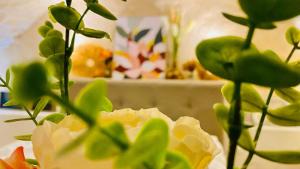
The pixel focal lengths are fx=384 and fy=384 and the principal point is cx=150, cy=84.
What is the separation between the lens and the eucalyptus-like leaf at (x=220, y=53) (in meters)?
0.21

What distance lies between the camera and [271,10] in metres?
0.19

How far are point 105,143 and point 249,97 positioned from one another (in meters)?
0.13

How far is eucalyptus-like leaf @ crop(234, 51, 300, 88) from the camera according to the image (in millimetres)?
181

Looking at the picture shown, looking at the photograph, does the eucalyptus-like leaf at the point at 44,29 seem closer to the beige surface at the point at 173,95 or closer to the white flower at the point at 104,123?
the white flower at the point at 104,123

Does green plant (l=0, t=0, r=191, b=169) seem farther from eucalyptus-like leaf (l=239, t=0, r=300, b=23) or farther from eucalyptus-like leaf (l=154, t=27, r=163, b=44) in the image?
eucalyptus-like leaf (l=154, t=27, r=163, b=44)

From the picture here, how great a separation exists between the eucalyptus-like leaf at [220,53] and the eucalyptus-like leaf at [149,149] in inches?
2.0

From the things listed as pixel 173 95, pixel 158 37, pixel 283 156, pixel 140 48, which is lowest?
pixel 173 95

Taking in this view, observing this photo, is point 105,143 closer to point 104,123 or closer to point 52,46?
point 104,123

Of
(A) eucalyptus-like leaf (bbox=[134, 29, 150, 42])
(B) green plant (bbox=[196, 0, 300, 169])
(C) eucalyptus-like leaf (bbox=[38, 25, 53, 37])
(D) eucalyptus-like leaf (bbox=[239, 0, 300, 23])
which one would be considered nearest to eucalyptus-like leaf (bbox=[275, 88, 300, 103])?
(B) green plant (bbox=[196, 0, 300, 169])

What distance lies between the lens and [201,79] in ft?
11.7

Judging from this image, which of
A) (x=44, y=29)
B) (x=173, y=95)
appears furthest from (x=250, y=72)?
(x=173, y=95)

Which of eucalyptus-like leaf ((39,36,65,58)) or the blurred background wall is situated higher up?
eucalyptus-like leaf ((39,36,65,58))

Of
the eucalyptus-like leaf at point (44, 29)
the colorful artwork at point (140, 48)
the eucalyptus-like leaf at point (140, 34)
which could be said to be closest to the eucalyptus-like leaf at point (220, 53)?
the eucalyptus-like leaf at point (44, 29)

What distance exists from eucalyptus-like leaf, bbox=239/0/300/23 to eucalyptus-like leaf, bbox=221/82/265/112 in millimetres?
71
